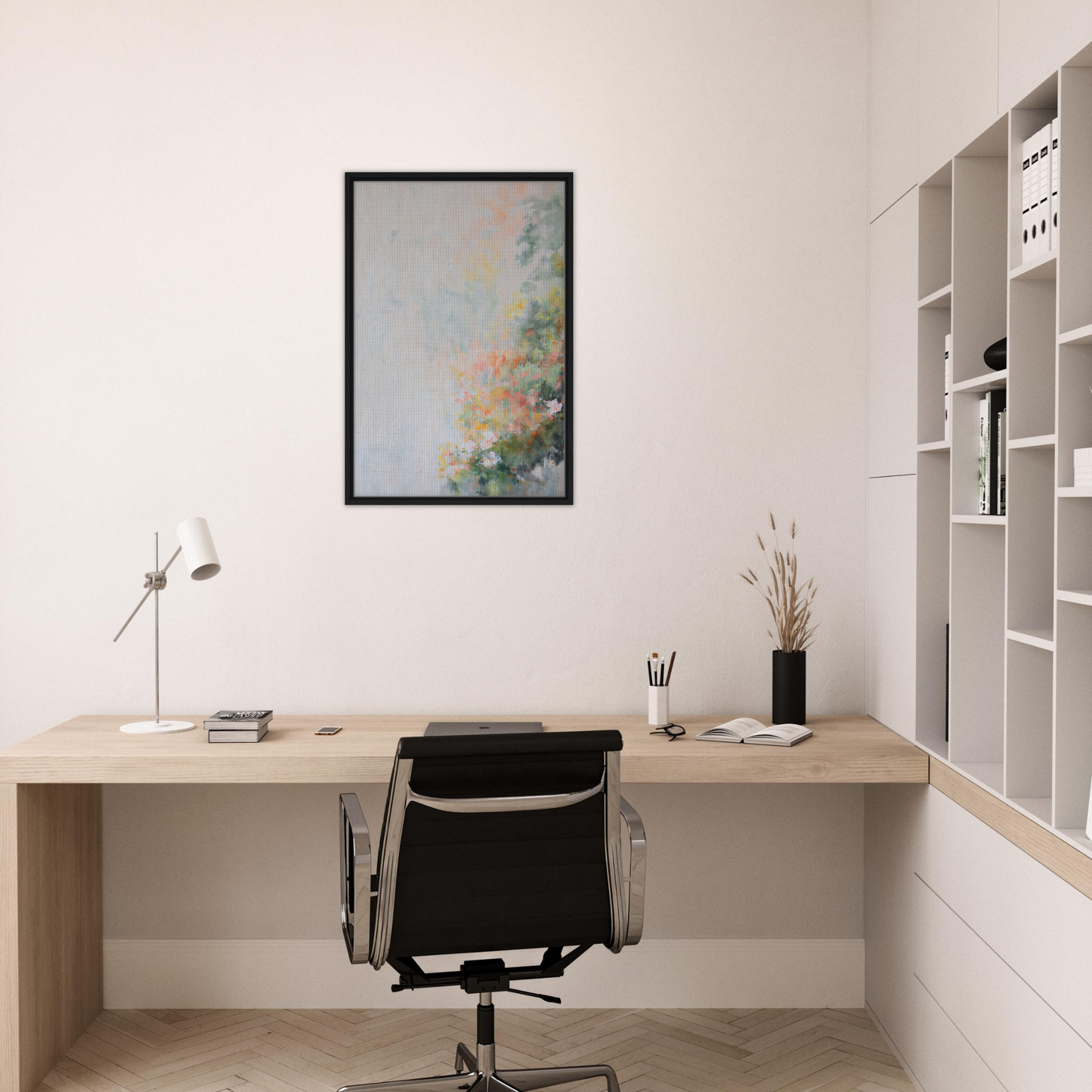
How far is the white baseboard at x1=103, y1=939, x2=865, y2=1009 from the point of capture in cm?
288

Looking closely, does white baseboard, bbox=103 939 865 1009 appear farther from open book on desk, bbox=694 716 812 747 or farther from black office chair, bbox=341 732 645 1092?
black office chair, bbox=341 732 645 1092

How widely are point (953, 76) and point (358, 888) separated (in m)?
2.16

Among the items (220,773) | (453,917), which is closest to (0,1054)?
(220,773)

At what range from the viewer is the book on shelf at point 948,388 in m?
2.29

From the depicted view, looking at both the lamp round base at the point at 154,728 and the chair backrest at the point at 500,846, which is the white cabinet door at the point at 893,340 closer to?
the chair backrest at the point at 500,846

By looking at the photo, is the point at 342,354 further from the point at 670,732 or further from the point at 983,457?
the point at 983,457

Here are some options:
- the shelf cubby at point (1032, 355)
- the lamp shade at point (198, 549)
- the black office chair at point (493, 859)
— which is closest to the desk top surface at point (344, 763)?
the black office chair at point (493, 859)

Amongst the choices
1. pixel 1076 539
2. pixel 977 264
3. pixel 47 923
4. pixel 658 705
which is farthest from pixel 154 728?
pixel 977 264

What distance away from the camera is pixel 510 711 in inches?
115

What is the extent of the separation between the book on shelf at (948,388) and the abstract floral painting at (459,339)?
102cm

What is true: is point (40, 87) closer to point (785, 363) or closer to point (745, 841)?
point (785, 363)

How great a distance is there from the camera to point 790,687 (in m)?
2.70

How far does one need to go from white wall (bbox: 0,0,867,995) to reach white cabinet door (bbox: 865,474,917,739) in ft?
0.25

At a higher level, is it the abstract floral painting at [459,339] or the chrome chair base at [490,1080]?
the abstract floral painting at [459,339]
